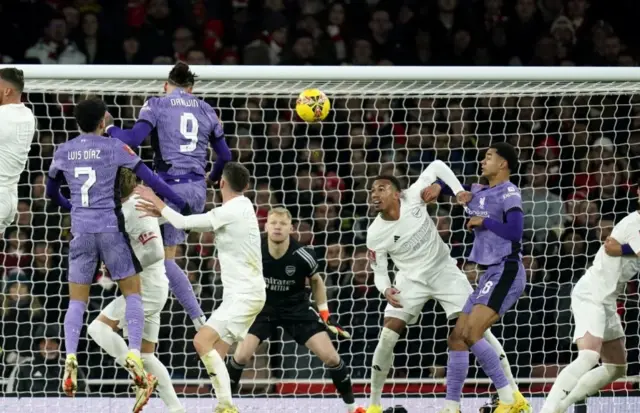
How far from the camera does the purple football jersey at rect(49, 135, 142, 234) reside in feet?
29.1

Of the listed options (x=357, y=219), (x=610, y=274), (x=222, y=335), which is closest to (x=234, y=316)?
(x=222, y=335)

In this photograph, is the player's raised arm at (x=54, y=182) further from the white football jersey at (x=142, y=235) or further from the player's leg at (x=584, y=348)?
the player's leg at (x=584, y=348)

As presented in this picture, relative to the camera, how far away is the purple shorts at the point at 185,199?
9.61m

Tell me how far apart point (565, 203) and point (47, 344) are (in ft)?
15.8


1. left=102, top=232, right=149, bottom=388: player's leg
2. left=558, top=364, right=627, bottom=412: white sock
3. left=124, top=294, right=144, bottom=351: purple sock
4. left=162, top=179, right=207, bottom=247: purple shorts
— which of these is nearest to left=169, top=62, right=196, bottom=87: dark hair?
left=162, top=179, right=207, bottom=247: purple shorts

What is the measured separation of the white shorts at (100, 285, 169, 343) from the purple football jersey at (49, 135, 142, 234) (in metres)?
0.64

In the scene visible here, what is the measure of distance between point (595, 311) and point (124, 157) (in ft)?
11.3

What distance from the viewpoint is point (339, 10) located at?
555 inches

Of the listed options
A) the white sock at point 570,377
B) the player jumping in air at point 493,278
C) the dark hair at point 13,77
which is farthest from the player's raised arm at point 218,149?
the white sock at point 570,377

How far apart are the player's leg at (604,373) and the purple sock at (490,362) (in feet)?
1.52

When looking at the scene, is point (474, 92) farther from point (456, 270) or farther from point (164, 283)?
point (164, 283)

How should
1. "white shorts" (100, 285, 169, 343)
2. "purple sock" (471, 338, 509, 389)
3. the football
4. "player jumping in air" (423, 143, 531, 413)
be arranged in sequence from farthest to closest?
the football, "purple sock" (471, 338, 509, 389), "player jumping in air" (423, 143, 531, 413), "white shorts" (100, 285, 169, 343)

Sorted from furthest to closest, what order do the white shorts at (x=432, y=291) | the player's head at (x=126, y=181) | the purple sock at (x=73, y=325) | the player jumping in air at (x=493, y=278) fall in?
the white shorts at (x=432, y=291) < the player jumping in air at (x=493, y=278) < the player's head at (x=126, y=181) < the purple sock at (x=73, y=325)

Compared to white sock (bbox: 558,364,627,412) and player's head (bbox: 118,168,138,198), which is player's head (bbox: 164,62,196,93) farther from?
white sock (bbox: 558,364,627,412)
